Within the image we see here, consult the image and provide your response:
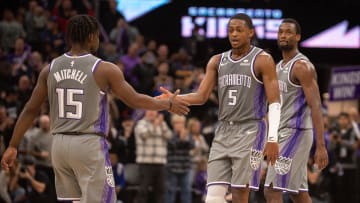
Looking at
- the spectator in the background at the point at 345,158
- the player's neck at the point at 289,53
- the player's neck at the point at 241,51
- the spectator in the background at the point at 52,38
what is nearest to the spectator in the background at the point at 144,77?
the spectator in the background at the point at 52,38

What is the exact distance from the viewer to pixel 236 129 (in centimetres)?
891

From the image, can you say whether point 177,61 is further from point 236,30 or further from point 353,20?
point 236,30

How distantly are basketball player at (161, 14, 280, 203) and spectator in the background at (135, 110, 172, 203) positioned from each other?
6601mm

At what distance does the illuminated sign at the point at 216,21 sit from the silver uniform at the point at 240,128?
13.4 m

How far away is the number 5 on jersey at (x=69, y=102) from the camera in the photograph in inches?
303

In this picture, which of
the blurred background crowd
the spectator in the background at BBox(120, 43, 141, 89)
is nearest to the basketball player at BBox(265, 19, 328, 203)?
the blurred background crowd

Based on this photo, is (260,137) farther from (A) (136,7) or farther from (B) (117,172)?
(A) (136,7)

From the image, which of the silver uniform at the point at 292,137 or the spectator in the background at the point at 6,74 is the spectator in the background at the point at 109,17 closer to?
the spectator in the background at the point at 6,74

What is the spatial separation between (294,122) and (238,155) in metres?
1.19

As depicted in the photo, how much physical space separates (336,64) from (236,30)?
15.6 metres

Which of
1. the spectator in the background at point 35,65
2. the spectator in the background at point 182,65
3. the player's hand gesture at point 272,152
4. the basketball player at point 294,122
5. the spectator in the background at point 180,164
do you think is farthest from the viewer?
the spectator in the background at point 182,65

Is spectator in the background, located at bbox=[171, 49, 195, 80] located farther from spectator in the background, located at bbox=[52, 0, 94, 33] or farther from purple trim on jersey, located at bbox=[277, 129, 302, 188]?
purple trim on jersey, located at bbox=[277, 129, 302, 188]

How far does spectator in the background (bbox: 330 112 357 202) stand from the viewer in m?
17.7

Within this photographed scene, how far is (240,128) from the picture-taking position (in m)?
8.89
